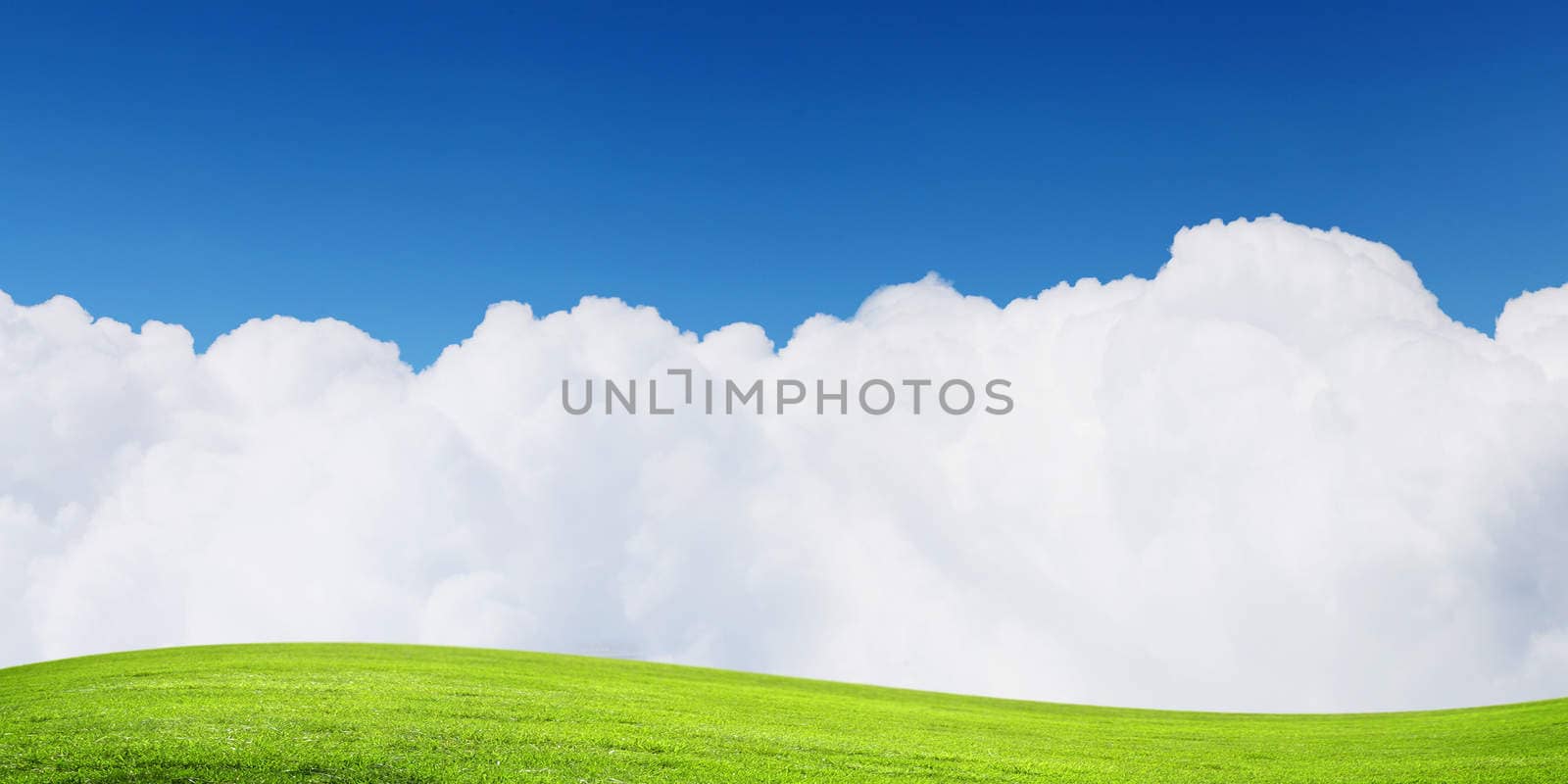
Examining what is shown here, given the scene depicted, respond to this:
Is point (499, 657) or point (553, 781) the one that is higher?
point (499, 657)

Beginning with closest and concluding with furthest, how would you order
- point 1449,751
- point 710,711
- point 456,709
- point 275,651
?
point 456,709
point 1449,751
point 710,711
point 275,651

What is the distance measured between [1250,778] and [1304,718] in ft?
51.7

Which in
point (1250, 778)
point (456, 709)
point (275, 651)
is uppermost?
point (275, 651)

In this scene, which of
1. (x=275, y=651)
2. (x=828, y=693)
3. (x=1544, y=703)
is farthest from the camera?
(x=828, y=693)

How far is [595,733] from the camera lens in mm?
17203

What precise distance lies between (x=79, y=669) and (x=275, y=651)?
5.30 m

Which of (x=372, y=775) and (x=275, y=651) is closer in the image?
(x=372, y=775)

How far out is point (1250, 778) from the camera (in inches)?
683

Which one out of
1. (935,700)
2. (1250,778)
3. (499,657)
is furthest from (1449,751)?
(499,657)

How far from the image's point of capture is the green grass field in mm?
13602

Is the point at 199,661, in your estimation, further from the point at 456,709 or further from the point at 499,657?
the point at 456,709

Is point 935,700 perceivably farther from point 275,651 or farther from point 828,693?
point 275,651

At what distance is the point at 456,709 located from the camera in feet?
61.3

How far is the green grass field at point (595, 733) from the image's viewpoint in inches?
535
